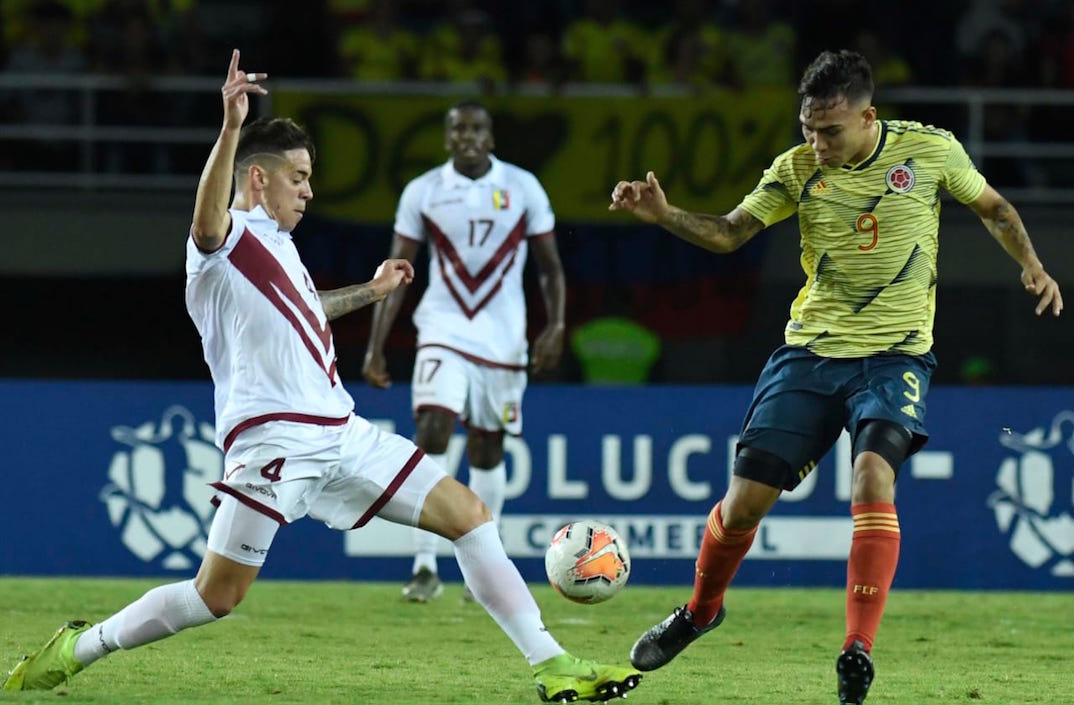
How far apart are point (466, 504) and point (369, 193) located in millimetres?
8367

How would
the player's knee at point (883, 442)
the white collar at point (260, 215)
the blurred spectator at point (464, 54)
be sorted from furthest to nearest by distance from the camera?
the blurred spectator at point (464, 54)
the player's knee at point (883, 442)
the white collar at point (260, 215)

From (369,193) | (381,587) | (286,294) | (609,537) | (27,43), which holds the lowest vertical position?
(381,587)

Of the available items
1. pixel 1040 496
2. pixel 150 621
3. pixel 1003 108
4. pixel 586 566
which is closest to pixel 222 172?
pixel 150 621

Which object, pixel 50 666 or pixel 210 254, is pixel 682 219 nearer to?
pixel 210 254

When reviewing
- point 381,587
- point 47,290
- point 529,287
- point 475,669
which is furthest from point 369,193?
point 475,669

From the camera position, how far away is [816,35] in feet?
50.3

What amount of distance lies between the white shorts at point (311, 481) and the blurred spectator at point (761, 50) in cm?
930

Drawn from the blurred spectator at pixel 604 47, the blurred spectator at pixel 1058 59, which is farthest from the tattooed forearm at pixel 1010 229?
the blurred spectator at pixel 1058 59

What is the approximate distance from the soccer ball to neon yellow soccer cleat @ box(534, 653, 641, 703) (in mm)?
875

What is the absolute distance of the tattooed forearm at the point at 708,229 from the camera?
6285mm

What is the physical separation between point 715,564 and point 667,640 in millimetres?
328

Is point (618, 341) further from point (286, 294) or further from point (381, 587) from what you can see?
point (286, 294)

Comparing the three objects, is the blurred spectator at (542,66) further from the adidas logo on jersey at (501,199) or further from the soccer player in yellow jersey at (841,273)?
the soccer player in yellow jersey at (841,273)

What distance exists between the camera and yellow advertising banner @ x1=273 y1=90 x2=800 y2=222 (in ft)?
45.6
